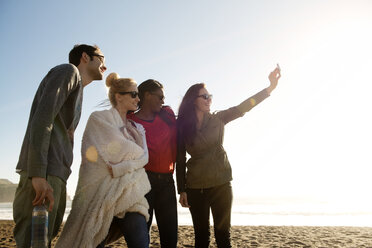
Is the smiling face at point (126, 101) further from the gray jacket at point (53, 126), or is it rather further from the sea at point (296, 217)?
the sea at point (296, 217)

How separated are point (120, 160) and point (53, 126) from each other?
0.61 meters

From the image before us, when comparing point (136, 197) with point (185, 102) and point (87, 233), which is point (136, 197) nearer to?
point (87, 233)

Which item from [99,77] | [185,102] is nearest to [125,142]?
[99,77]

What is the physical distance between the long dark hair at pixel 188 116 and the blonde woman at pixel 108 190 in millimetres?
1043

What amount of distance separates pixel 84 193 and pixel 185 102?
1.99 metres

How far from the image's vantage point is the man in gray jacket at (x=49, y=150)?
1.81 metres

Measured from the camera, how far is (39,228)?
177 centimetres

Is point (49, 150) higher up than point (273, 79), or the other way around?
point (273, 79)

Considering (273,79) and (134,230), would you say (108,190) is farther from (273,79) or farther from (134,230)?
(273,79)

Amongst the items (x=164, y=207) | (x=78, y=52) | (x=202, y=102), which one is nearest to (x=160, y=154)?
(x=164, y=207)

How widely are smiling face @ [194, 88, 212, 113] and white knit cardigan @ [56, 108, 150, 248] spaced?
1.45 metres

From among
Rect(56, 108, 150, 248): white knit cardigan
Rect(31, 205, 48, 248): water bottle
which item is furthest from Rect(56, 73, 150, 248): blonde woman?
Rect(31, 205, 48, 248): water bottle

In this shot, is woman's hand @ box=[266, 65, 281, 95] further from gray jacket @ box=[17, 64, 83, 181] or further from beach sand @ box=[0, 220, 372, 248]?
beach sand @ box=[0, 220, 372, 248]

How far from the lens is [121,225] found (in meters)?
2.37
